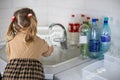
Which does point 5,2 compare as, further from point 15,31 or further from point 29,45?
point 29,45

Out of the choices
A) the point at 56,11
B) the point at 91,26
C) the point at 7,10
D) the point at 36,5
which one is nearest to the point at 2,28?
the point at 7,10

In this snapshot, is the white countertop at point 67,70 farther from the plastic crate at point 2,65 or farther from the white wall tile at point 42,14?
the white wall tile at point 42,14

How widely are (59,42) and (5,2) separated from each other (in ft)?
1.93

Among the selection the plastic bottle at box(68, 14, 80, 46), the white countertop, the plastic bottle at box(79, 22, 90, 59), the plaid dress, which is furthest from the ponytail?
the plastic bottle at box(68, 14, 80, 46)

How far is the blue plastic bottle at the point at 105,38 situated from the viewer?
56.6 inches

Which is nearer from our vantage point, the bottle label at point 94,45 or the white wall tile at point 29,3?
the bottle label at point 94,45

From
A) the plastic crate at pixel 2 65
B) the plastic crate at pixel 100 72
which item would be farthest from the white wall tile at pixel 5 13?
the plastic crate at pixel 100 72

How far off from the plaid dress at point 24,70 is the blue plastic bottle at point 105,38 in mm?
502

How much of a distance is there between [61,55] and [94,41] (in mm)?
324

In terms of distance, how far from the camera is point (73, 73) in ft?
4.19

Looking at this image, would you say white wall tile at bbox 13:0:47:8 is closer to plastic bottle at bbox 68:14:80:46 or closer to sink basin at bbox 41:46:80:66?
plastic bottle at bbox 68:14:80:46

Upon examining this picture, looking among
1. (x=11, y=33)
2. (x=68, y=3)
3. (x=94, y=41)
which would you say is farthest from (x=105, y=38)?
(x=11, y=33)

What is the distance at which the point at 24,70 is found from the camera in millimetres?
1169

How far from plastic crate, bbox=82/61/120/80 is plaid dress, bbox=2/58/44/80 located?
0.27 m
